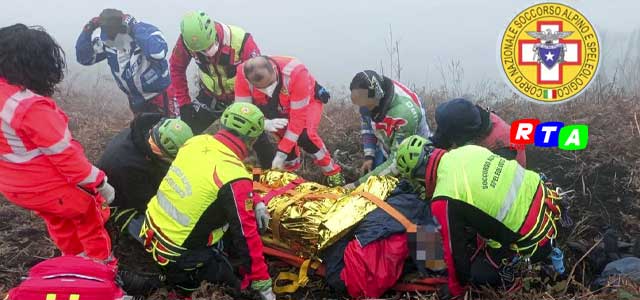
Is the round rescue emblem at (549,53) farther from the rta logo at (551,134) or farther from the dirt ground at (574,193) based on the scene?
the dirt ground at (574,193)

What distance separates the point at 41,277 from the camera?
8.36 feet

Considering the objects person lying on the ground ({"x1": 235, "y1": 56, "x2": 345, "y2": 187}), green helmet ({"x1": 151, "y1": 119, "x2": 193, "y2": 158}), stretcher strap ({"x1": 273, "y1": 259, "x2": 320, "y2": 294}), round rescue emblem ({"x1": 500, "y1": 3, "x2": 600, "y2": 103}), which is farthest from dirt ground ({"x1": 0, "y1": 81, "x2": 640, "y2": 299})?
round rescue emblem ({"x1": 500, "y1": 3, "x2": 600, "y2": 103})

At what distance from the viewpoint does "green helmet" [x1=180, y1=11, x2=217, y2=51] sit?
16.9 feet

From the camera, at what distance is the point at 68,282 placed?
2.51 m

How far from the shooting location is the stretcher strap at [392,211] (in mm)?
3931

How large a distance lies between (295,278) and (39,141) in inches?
79.5

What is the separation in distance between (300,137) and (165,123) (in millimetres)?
1650

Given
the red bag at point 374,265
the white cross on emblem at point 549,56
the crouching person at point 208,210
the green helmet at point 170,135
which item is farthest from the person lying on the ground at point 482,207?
the green helmet at point 170,135

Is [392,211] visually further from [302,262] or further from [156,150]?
[156,150]

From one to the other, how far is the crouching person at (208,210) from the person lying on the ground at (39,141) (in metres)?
0.47

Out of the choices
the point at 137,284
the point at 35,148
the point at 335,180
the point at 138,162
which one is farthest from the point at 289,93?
the point at 35,148

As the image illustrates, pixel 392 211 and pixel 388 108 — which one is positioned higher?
pixel 388 108

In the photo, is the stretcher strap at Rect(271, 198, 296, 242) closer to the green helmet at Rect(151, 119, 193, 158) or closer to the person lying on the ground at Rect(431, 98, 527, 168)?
the green helmet at Rect(151, 119, 193, 158)

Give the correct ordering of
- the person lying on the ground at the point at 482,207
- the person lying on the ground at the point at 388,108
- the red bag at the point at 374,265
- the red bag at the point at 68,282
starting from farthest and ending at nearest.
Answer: the person lying on the ground at the point at 388,108 < the red bag at the point at 374,265 < the person lying on the ground at the point at 482,207 < the red bag at the point at 68,282
